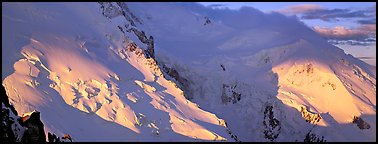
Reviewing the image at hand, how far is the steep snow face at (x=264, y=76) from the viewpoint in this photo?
59.9 metres

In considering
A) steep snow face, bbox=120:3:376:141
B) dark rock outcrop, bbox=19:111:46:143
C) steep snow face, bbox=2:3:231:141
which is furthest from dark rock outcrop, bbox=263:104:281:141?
dark rock outcrop, bbox=19:111:46:143

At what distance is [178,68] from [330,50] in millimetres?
31570

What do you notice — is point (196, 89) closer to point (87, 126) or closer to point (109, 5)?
point (109, 5)

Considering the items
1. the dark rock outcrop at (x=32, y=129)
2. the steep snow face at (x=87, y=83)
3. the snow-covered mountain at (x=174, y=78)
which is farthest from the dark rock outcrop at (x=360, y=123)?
the dark rock outcrop at (x=32, y=129)

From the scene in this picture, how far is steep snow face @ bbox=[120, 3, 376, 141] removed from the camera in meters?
59.9

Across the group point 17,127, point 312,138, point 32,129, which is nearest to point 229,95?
point 312,138

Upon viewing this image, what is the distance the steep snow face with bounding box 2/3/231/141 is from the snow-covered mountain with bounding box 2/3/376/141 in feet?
0.33

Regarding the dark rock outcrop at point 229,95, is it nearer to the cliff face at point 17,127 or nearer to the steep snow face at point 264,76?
the steep snow face at point 264,76

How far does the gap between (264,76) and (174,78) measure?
20.8 m

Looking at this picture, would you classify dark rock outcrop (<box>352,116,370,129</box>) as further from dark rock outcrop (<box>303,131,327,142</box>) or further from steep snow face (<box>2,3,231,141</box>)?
steep snow face (<box>2,3,231,141</box>)

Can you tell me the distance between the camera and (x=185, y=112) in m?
39.5

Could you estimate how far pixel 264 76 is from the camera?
2827 inches

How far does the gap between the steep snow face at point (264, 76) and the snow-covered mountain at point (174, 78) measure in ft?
0.58

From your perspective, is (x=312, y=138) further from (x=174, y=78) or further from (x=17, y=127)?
(x=17, y=127)
